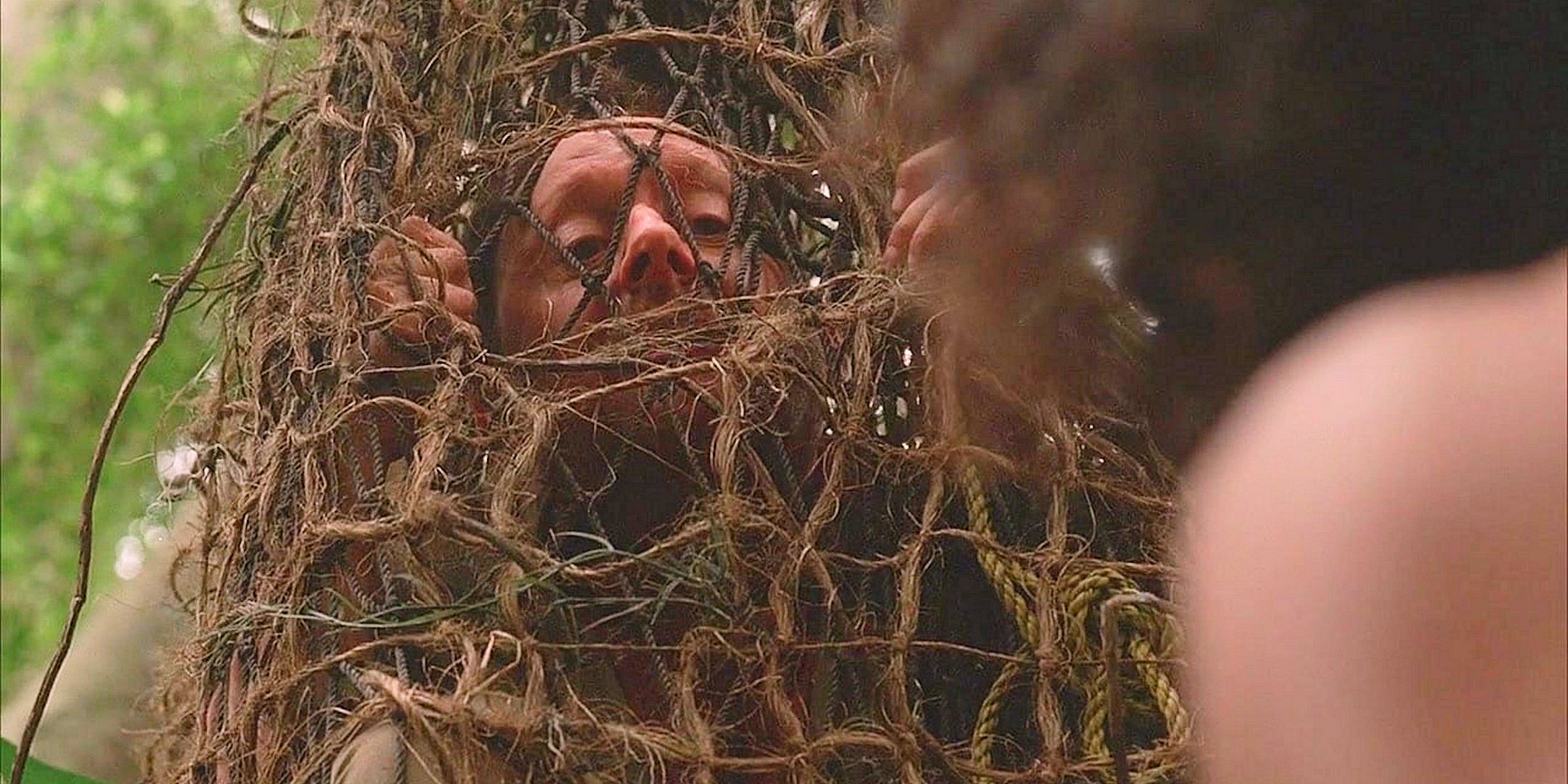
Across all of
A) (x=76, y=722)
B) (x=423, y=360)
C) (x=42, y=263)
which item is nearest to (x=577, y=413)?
(x=423, y=360)

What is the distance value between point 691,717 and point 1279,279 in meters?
0.37

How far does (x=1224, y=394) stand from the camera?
46 cm

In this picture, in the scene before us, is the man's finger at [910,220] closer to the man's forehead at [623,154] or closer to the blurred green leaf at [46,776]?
the man's forehead at [623,154]

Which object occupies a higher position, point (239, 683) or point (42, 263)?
point (42, 263)

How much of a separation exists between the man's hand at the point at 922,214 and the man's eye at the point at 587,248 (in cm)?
17

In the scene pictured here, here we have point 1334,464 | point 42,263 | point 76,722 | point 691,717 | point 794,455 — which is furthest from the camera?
point 42,263

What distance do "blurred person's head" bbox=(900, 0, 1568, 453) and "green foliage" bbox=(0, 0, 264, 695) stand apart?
1.91 m

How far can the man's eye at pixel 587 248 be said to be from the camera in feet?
3.06

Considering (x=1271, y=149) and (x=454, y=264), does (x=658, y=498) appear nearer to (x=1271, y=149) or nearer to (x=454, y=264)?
(x=454, y=264)

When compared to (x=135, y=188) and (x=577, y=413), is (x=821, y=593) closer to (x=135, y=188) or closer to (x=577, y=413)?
(x=577, y=413)

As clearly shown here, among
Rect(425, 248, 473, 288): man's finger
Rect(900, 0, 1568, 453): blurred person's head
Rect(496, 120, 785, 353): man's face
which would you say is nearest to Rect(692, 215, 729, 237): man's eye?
Rect(496, 120, 785, 353): man's face

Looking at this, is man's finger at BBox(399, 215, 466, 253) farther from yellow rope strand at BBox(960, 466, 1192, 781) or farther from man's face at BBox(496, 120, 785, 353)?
yellow rope strand at BBox(960, 466, 1192, 781)

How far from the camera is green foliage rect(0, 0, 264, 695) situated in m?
2.31

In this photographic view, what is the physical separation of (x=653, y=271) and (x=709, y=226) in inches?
2.6
